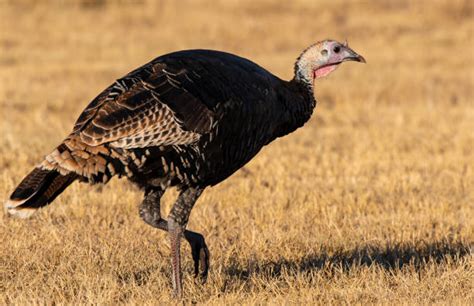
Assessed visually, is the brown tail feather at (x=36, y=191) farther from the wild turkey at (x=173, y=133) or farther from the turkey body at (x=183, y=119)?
the turkey body at (x=183, y=119)

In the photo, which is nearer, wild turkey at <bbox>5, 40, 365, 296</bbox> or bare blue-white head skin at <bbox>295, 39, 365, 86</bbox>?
wild turkey at <bbox>5, 40, 365, 296</bbox>

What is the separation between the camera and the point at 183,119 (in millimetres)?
5859

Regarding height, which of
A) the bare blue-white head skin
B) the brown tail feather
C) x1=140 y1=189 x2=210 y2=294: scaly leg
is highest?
the bare blue-white head skin

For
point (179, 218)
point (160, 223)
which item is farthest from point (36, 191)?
point (160, 223)

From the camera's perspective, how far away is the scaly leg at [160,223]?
646cm

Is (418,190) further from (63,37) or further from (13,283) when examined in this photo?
(63,37)

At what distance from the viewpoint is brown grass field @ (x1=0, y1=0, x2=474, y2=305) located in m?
6.47

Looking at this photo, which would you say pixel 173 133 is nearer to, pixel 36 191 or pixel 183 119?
pixel 183 119

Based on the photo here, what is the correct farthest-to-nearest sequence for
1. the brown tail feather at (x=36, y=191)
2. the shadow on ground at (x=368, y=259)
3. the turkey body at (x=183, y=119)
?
the shadow on ground at (x=368, y=259)
the turkey body at (x=183, y=119)
the brown tail feather at (x=36, y=191)

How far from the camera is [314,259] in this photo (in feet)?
24.2

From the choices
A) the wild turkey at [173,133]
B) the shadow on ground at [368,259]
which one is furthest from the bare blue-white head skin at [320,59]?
the shadow on ground at [368,259]

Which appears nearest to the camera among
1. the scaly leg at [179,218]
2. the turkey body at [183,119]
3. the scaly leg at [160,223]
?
the turkey body at [183,119]

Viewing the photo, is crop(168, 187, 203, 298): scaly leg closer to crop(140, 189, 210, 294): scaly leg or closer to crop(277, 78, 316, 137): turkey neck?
crop(140, 189, 210, 294): scaly leg

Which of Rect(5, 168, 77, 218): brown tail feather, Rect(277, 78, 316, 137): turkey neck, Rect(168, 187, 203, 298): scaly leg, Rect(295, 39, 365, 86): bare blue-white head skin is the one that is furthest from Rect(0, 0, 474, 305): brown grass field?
Rect(295, 39, 365, 86): bare blue-white head skin
